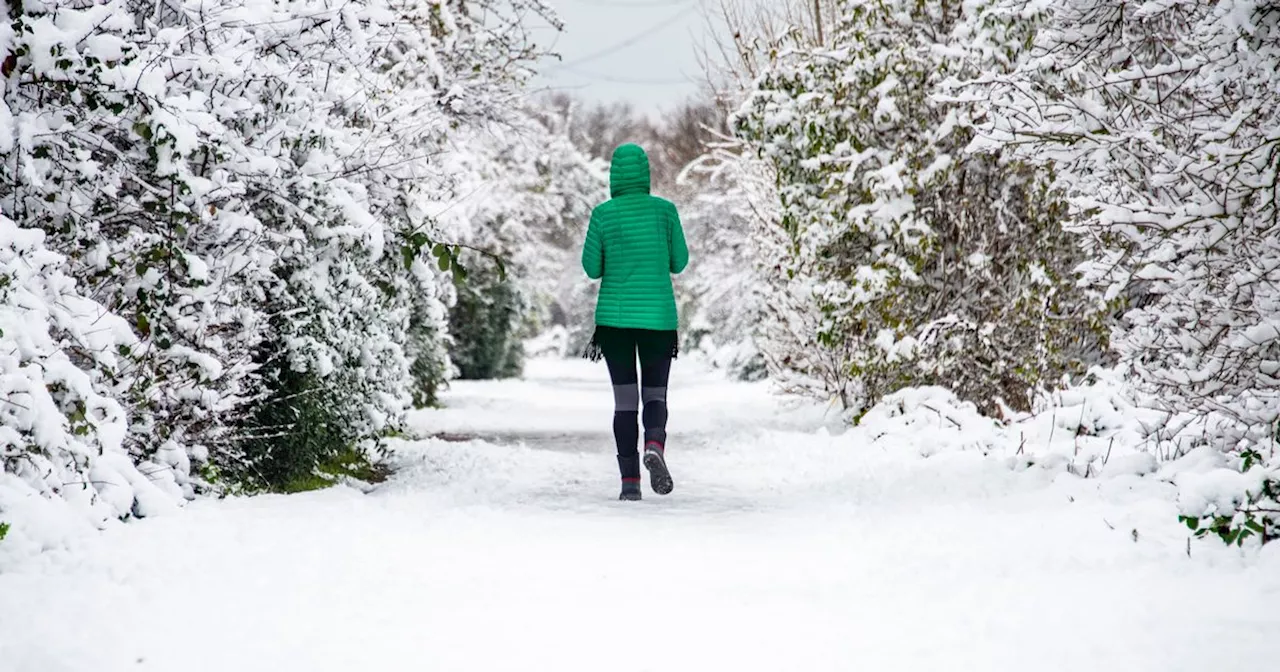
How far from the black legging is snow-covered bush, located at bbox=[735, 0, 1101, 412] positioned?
3.64 meters

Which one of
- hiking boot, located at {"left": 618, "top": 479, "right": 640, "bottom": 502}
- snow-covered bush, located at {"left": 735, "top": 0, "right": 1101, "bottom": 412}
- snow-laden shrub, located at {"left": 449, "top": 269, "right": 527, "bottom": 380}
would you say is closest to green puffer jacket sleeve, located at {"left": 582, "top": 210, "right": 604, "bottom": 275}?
hiking boot, located at {"left": 618, "top": 479, "right": 640, "bottom": 502}

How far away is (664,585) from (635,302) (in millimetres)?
2599

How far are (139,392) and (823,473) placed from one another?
187 inches

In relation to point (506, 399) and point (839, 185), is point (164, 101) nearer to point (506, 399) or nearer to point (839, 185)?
point (839, 185)

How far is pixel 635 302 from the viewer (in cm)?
718

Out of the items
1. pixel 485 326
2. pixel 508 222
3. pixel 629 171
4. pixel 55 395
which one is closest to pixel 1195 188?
pixel 629 171

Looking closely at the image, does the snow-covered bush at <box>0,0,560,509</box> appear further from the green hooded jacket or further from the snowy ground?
the green hooded jacket

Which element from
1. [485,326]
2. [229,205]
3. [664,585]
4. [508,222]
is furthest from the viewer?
[485,326]

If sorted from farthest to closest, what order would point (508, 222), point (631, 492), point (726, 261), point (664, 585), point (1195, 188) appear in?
point (726, 261), point (508, 222), point (631, 492), point (1195, 188), point (664, 585)

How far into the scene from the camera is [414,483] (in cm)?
810

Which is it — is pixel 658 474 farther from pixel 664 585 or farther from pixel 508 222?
pixel 508 222

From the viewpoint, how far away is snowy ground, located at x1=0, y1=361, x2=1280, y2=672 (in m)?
3.76

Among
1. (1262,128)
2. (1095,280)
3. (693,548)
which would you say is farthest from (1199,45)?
(693,548)

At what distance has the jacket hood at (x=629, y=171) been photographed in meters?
7.35
